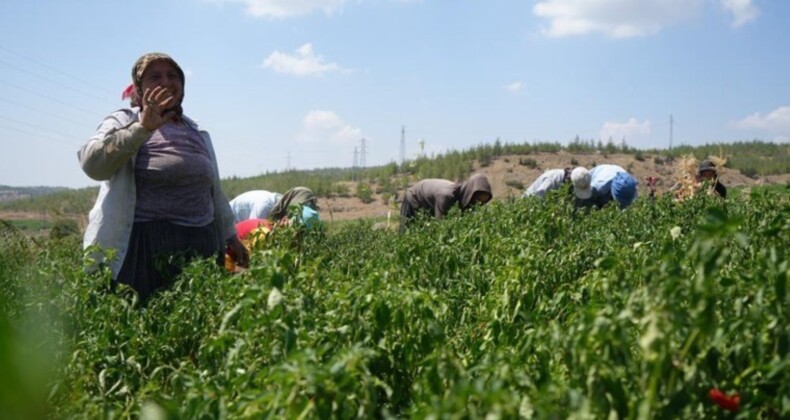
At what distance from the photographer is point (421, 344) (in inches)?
65.9

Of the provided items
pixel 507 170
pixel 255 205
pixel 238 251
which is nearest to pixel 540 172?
pixel 507 170

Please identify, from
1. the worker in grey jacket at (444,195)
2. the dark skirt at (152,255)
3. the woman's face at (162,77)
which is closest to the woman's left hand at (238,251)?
the dark skirt at (152,255)

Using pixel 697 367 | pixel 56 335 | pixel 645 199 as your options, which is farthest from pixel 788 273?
pixel 645 199

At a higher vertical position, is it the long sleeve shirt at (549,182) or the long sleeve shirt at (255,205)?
the long sleeve shirt at (549,182)

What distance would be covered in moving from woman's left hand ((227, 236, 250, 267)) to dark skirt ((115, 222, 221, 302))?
1.30 feet

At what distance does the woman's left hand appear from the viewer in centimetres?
372

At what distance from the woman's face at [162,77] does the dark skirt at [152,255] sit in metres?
0.61

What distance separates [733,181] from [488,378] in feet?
90.4

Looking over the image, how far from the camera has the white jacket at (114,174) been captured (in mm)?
2953

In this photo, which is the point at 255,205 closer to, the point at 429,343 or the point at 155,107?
the point at 155,107

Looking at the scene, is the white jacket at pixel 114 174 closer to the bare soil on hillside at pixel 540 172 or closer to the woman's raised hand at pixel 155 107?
the woman's raised hand at pixel 155 107

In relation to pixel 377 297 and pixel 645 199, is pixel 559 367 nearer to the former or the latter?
pixel 377 297

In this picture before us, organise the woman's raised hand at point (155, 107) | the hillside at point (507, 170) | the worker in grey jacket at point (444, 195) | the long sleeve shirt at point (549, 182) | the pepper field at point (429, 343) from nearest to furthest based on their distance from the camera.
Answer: the pepper field at point (429, 343), the woman's raised hand at point (155, 107), the worker in grey jacket at point (444, 195), the long sleeve shirt at point (549, 182), the hillside at point (507, 170)

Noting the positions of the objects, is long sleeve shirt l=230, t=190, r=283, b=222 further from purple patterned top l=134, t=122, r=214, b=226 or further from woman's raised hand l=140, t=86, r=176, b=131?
woman's raised hand l=140, t=86, r=176, b=131
